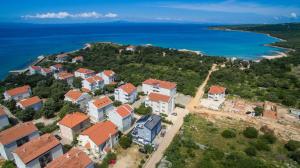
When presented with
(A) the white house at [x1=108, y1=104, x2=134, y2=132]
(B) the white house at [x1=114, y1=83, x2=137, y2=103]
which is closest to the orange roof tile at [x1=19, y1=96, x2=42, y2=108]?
(B) the white house at [x1=114, y1=83, x2=137, y2=103]

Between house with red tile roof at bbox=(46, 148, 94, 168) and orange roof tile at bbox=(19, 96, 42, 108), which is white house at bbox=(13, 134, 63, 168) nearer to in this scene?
house with red tile roof at bbox=(46, 148, 94, 168)

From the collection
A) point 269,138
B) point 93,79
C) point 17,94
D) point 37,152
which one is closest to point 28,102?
point 17,94

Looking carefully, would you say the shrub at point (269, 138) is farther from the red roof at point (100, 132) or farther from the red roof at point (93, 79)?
the red roof at point (93, 79)

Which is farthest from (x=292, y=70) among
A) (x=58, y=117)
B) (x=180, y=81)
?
(x=58, y=117)

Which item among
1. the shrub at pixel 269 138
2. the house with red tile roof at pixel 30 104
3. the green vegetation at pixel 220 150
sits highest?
the house with red tile roof at pixel 30 104

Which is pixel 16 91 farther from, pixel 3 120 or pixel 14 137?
pixel 14 137

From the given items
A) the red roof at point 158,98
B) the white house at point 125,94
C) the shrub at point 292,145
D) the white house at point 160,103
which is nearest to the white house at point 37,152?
the white house at point 125,94

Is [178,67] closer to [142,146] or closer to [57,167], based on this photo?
[142,146]
